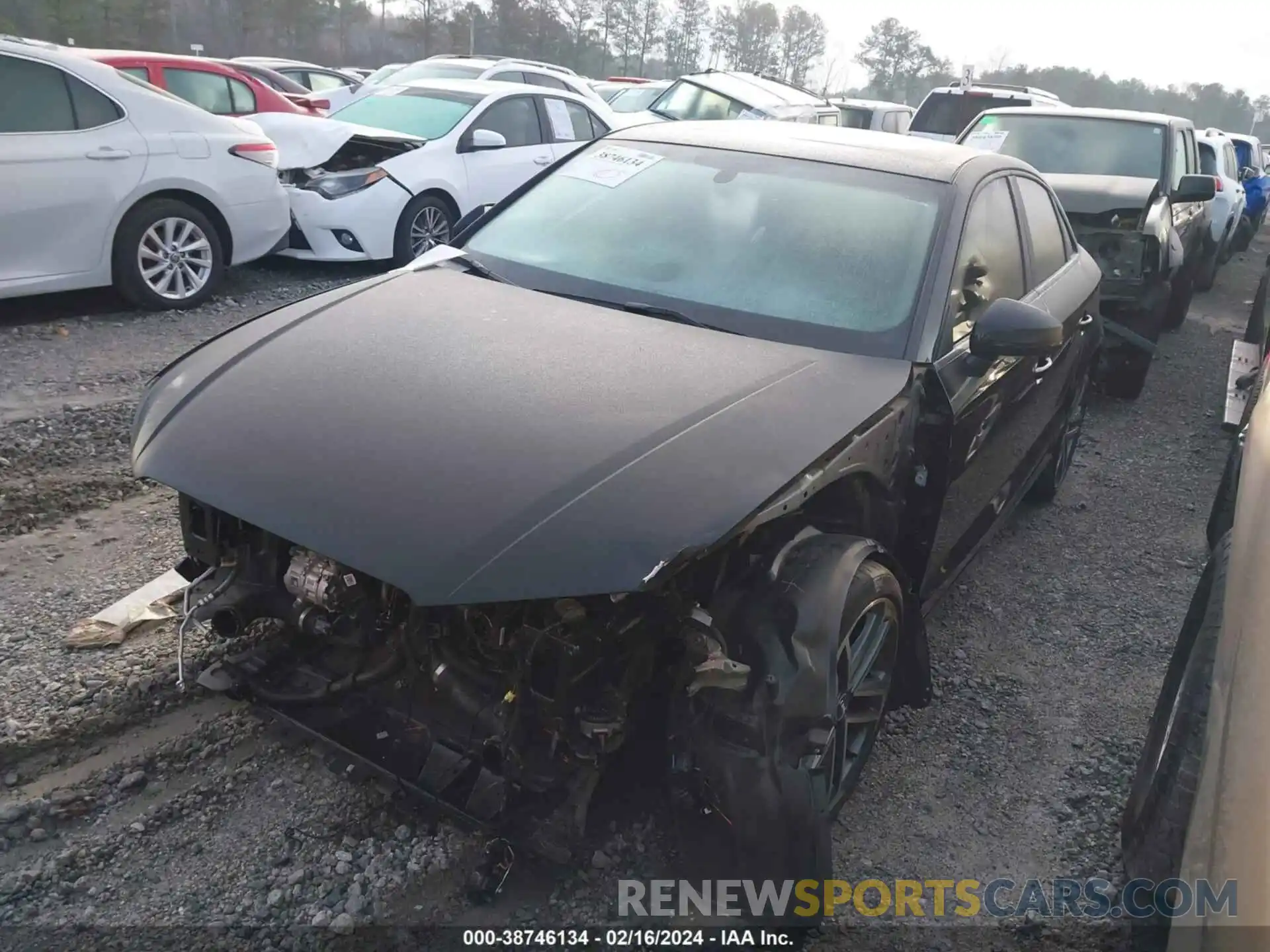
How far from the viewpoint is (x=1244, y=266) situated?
14.5 meters

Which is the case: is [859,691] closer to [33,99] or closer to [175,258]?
[175,258]

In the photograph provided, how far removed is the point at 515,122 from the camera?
9.06 m

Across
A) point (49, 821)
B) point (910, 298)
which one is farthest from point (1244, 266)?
point (49, 821)

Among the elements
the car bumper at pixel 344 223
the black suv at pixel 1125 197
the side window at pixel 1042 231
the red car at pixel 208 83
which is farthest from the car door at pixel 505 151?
the side window at pixel 1042 231

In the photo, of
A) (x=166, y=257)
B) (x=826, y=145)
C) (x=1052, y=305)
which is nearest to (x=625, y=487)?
(x=826, y=145)

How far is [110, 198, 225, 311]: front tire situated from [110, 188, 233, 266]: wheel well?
3 centimetres

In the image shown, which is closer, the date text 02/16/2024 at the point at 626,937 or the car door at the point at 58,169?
the date text 02/16/2024 at the point at 626,937

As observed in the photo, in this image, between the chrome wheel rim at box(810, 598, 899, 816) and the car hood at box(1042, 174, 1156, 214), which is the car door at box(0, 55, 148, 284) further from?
the car hood at box(1042, 174, 1156, 214)

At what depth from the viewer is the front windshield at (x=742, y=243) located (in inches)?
118

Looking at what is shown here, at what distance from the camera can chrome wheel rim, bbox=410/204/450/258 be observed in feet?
26.9

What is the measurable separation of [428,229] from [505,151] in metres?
1.14

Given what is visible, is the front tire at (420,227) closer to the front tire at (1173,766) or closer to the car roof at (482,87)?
the car roof at (482,87)

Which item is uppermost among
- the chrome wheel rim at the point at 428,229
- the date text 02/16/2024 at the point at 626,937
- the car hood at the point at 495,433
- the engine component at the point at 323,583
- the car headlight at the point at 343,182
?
the car hood at the point at 495,433

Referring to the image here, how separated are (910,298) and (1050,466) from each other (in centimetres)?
221
